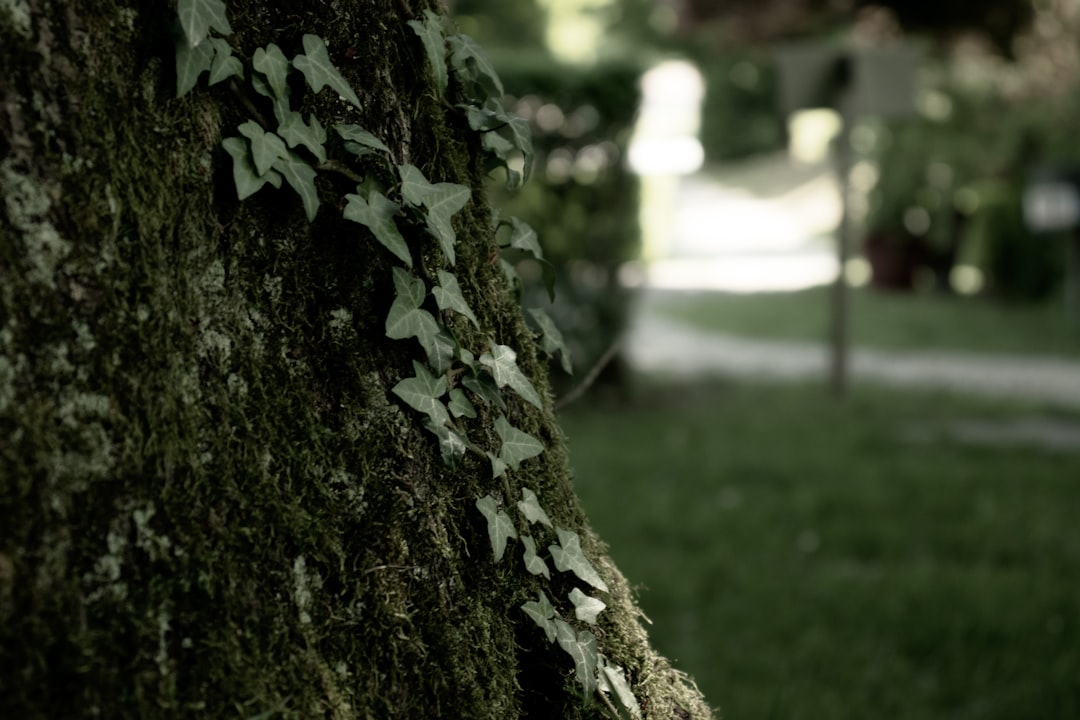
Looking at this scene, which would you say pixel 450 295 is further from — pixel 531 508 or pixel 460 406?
pixel 531 508

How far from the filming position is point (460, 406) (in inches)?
57.2

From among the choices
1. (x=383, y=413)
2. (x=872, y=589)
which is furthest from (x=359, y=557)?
(x=872, y=589)

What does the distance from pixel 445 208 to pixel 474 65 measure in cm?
25

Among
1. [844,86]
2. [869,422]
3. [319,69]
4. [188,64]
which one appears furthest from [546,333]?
[844,86]

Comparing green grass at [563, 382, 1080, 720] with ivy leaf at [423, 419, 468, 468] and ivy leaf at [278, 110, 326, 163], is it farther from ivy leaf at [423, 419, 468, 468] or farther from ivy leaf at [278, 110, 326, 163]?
ivy leaf at [278, 110, 326, 163]

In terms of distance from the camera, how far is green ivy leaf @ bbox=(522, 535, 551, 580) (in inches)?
59.2

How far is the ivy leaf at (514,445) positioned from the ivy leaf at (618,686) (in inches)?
12.1

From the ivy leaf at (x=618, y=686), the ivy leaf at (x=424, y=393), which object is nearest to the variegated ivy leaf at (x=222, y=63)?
the ivy leaf at (x=424, y=393)

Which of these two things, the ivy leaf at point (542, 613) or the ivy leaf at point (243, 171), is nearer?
the ivy leaf at point (243, 171)

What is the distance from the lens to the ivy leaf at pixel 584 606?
155cm

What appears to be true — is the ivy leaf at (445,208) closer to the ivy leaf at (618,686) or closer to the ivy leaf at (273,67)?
the ivy leaf at (273,67)

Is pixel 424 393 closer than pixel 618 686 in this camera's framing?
Yes

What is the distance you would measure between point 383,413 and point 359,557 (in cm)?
17

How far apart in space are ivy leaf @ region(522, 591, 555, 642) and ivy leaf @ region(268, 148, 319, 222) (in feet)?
1.90
